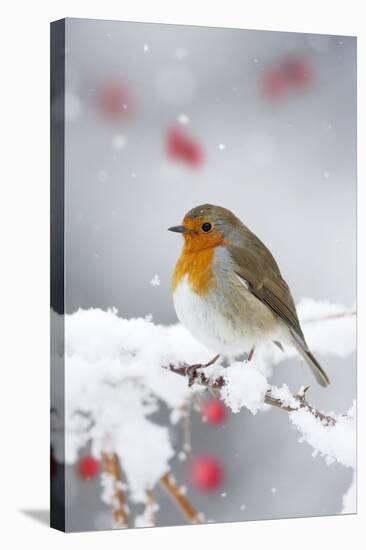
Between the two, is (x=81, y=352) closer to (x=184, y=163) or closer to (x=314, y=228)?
(x=184, y=163)

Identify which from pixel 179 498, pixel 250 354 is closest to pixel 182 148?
→ pixel 250 354

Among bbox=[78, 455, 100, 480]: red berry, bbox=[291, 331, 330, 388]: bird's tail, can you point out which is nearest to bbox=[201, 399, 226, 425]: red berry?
bbox=[291, 331, 330, 388]: bird's tail

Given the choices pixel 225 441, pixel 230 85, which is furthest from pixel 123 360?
pixel 230 85

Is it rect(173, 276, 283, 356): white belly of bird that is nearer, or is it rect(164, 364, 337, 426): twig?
rect(173, 276, 283, 356): white belly of bird

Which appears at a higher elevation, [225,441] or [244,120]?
[244,120]

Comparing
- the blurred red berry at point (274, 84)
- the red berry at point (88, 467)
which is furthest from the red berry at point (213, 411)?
the blurred red berry at point (274, 84)

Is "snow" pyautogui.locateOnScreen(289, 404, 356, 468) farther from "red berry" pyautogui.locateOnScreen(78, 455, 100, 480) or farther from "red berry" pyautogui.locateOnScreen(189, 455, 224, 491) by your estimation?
"red berry" pyautogui.locateOnScreen(78, 455, 100, 480)

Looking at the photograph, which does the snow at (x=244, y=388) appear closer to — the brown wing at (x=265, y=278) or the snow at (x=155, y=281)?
the brown wing at (x=265, y=278)
